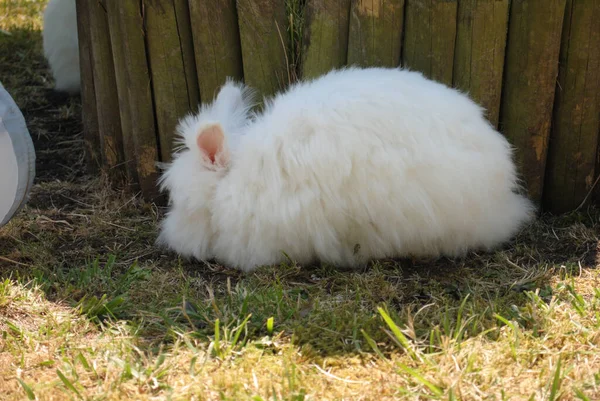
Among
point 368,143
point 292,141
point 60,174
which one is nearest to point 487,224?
point 368,143

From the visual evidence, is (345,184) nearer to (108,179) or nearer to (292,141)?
(292,141)

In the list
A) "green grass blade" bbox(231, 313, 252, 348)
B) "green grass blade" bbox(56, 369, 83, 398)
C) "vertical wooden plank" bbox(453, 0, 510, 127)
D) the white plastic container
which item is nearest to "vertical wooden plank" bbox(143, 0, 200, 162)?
the white plastic container

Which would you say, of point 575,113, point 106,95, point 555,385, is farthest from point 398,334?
point 106,95

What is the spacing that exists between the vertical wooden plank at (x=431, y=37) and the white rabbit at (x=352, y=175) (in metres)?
0.19

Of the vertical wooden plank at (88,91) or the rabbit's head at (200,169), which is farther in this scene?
the vertical wooden plank at (88,91)

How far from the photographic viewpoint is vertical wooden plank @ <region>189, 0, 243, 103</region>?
3.48m

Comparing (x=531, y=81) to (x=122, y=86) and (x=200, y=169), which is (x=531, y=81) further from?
(x=122, y=86)

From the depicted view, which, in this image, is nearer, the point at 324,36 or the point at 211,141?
the point at 211,141

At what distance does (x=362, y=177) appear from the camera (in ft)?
9.82

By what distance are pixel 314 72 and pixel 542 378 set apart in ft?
5.93

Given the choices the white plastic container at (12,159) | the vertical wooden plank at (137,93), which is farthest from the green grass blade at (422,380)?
the vertical wooden plank at (137,93)

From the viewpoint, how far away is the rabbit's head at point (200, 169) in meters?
3.15

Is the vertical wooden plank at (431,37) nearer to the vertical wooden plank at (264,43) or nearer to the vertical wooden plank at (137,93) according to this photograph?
the vertical wooden plank at (264,43)

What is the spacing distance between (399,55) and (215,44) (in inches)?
34.0
